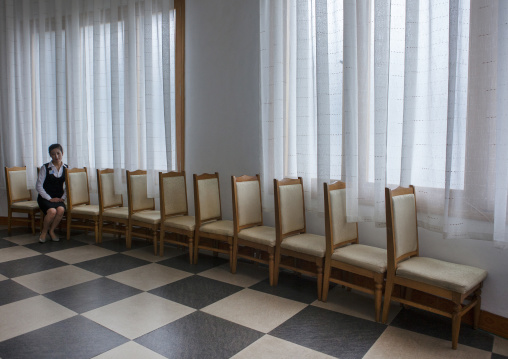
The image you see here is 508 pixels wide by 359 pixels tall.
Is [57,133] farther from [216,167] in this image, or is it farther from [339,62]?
[339,62]

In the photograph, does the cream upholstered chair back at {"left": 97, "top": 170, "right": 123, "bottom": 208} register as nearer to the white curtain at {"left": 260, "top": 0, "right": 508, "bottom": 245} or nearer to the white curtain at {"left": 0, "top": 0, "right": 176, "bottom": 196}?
the white curtain at {"left": 0, "top": 0, "right": 176, "bottom": 196}

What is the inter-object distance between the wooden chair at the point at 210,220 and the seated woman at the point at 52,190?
2108mm

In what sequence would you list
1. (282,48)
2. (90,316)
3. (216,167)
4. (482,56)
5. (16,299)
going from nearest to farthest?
(482,56) → (90,316) → (16,299) → (282,48) → (216,167)

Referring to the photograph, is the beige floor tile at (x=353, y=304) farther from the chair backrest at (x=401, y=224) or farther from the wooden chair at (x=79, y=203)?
the wooden chair at (x=79, y=203)

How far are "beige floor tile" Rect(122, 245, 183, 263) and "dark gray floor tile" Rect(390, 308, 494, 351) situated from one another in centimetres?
248

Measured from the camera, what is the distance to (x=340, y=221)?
3123mm

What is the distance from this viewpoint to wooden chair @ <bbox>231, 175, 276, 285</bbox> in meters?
3.49

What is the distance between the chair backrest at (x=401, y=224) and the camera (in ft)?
→ 8.79

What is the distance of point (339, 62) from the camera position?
325cm

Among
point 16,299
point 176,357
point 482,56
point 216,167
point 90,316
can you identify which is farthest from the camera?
point 216,167

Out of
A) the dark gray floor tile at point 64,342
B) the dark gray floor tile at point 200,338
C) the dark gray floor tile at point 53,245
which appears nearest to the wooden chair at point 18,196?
the dark gray floor tile at point 53,245

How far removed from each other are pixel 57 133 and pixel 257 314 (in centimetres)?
407

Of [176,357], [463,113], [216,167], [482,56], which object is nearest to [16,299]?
[176,357]

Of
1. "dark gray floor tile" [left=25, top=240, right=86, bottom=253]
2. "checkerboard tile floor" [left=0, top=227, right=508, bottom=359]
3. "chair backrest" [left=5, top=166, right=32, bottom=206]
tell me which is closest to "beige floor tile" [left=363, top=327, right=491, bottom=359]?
"checkerboard tile floor" [left=0, top=227, right=508, bottom=359]
